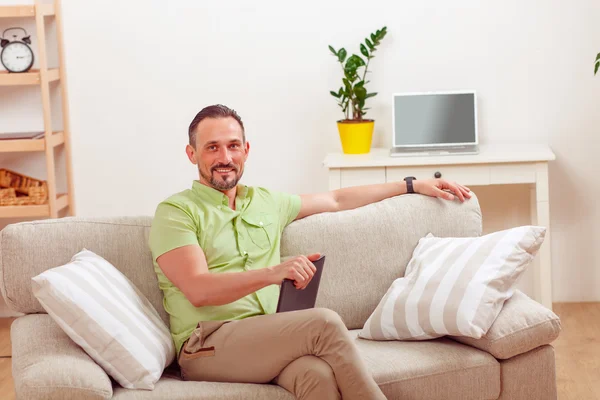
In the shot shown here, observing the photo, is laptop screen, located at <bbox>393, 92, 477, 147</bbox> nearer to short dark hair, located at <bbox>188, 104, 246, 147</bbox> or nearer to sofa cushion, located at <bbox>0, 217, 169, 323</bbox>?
short dark hair, located at <bbox>188, 104, 246, 147</bbox>

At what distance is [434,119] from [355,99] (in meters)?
0.38

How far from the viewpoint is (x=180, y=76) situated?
4.59 meters

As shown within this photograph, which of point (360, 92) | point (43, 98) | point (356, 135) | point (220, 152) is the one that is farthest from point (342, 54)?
point (220, 152)

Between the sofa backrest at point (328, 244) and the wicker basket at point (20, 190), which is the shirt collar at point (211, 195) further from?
the wicker basket at point (20, 190)

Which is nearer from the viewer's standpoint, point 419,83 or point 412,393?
point 412,393

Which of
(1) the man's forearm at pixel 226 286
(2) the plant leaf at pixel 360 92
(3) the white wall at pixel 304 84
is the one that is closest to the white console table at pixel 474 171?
(2) the plant leaf at pixel 360 92

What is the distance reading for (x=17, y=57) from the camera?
4410 millimetres

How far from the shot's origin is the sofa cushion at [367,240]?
296 cm

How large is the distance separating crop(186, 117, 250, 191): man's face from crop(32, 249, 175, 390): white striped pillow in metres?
0.46

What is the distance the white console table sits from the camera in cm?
407

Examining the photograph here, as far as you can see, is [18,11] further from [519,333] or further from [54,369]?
[519,333]

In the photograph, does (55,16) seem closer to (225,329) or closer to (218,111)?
(218,111)

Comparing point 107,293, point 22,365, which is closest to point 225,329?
point 107,293

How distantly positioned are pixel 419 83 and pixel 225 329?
7.56 ft
